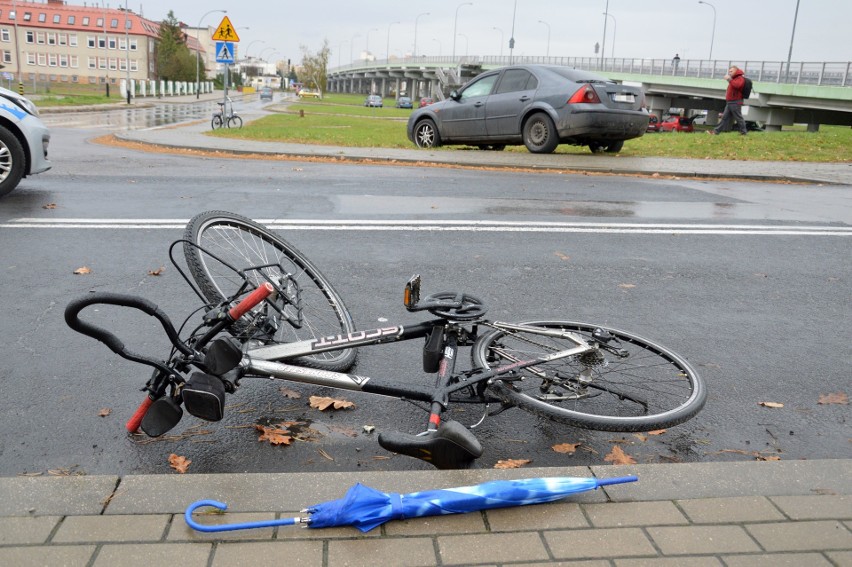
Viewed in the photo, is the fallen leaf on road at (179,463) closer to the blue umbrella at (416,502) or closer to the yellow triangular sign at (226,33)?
the blue umbrella at (416,502)

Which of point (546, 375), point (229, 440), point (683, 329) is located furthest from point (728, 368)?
point (229, 440)

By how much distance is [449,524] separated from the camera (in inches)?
108

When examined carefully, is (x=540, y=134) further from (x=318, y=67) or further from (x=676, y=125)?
(x=318, y=67)

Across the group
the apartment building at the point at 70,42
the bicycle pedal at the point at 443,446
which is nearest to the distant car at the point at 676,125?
the bicycle pedal at the point at 443,446

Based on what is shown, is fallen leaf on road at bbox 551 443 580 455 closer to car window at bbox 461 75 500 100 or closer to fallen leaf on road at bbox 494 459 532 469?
fallen leaf on road at bbox 494 459 532 469

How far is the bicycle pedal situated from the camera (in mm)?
3059

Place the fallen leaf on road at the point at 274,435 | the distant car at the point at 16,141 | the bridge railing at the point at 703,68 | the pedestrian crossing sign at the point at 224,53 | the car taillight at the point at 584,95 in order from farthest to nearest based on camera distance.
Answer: the bridge railing at the point at 703,68
the pedestrian crossing sign at the point at 224,53
the car taillight at the point at 584,95
the distant car at the point at 16,141
the fallen leaf on road at the point at 274,435

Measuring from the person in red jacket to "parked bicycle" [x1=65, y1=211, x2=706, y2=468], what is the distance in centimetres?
2045

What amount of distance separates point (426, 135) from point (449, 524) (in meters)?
16.1

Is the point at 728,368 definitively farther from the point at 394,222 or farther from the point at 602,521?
the point at 394,222

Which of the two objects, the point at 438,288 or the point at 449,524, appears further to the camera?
the point at 438,288

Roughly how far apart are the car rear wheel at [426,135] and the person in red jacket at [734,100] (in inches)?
377

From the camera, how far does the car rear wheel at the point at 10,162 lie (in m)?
9.07

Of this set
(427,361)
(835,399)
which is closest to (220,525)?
(427,361)
